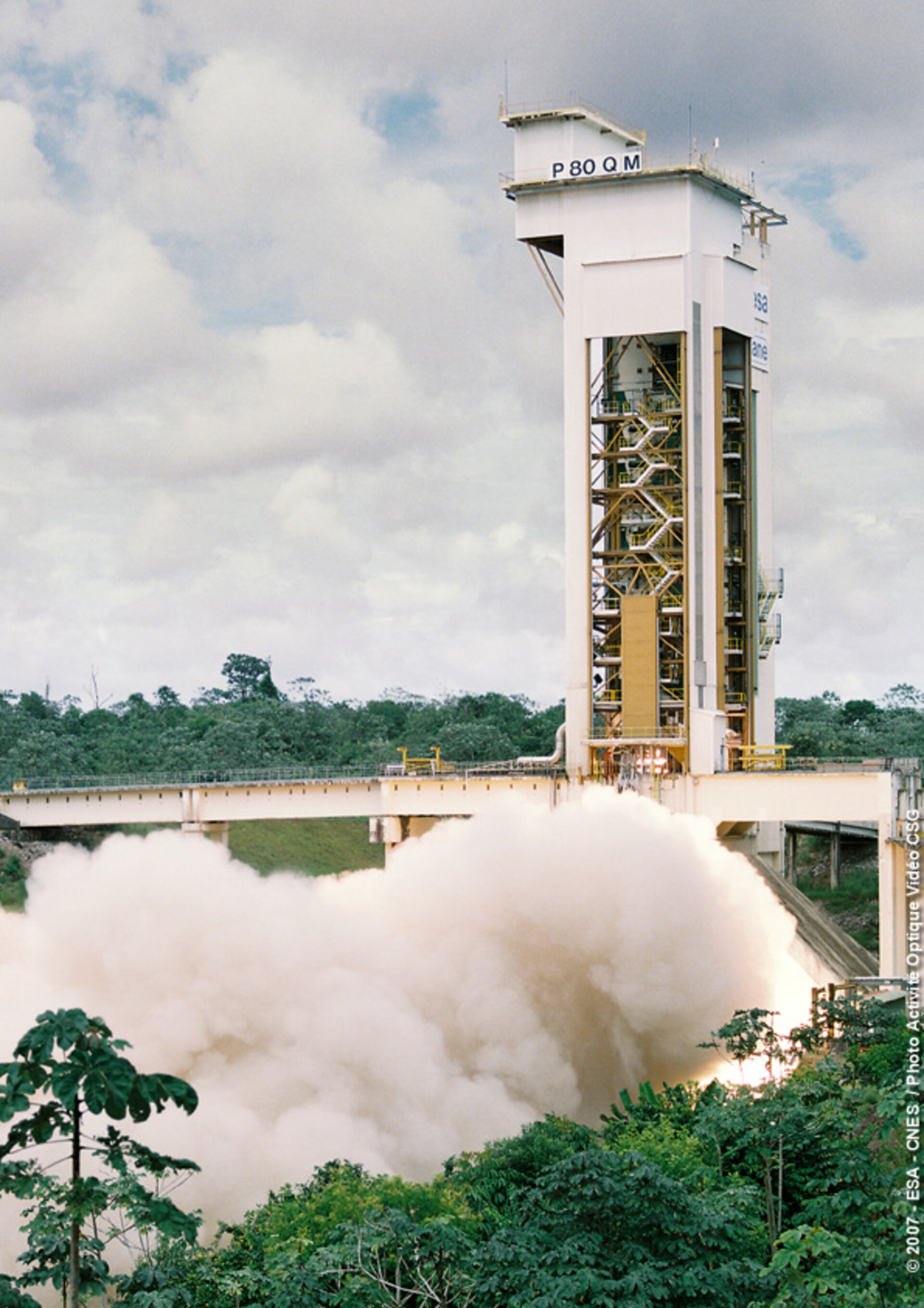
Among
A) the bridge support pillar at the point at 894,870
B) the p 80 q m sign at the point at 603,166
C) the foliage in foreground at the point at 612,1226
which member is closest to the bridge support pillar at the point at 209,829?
the bridge support pillar at the point at 894,870

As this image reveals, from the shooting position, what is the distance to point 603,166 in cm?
6469

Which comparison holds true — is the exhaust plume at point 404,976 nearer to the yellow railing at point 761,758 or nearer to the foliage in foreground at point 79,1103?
the yellow railing at point 761,758

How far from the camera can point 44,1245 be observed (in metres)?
22.9

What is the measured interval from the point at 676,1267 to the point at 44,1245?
10.2 meters

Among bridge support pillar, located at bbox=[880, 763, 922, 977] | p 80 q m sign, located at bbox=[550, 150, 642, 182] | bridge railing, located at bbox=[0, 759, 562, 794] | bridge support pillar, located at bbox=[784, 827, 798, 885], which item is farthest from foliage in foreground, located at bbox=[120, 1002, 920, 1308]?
bridge support pillar, located at bbox=[784, 827, 798, 885]

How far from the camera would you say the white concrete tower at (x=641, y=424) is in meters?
62.8

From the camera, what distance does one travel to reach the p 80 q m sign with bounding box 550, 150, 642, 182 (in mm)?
64562

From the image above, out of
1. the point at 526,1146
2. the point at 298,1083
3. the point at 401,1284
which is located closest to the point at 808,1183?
the point at 526,1146

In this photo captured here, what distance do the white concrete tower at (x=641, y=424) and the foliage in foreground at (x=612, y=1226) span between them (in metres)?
25.7

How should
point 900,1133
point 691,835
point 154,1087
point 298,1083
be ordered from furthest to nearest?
point 691,835 → point 298,1083 → point 900,1133 → point 154,1087

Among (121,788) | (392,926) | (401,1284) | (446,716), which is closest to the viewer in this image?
(401,1284)

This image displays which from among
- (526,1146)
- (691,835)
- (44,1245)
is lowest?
(526,1146)

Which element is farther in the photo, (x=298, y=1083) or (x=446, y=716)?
(x=446, y=716)

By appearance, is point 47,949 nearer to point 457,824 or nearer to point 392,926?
point 392,926
